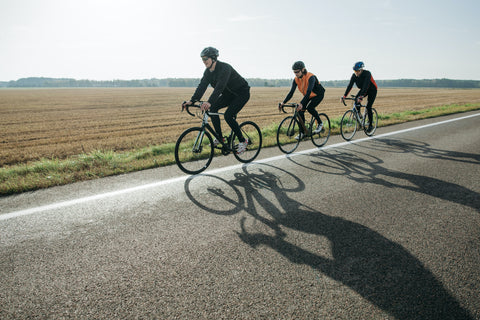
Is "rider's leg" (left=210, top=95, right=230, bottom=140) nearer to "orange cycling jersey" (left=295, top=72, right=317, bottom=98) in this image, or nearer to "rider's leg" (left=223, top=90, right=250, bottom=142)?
"rider's leg" (left=223, top=90, right=250, bottom=142)

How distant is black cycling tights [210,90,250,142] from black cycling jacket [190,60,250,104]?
0.11 m

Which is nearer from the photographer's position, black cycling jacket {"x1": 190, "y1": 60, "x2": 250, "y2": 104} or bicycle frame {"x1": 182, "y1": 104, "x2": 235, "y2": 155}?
black cycling jacket {"x1": 190, "y1": 60, "x2": 250, "y2": 104}

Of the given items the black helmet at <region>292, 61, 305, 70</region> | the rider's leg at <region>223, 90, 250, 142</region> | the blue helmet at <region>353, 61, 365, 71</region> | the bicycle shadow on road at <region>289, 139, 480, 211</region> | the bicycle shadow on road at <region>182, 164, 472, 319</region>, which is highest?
the blue helmet at <region>353, 61, 365, 71</region>

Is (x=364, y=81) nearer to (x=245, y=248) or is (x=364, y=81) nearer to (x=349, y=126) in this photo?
(x=349, y=126)

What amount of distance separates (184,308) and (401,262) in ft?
6.33

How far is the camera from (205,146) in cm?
607

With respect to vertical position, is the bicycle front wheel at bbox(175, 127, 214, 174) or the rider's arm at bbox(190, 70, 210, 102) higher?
the rider's arm at bbox(190, 70, 210, 102)

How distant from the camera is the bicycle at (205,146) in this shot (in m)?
5.33

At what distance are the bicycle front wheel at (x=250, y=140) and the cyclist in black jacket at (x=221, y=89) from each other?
0.19m

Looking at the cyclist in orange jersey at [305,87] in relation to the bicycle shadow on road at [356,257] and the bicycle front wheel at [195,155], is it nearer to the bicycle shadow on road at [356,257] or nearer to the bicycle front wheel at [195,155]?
the bicycle front wheel at [195,155]

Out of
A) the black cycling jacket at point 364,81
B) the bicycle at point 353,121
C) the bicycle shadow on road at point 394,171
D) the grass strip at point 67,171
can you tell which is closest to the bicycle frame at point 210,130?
the grass strip at point 67,171

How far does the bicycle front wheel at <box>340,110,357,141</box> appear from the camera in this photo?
8.34 meters

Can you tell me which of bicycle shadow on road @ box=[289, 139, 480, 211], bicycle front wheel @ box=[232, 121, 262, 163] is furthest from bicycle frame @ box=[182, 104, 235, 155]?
bicycle shadow on road @ box=[289, 139, 480, 211]

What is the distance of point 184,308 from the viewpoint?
2000mm
